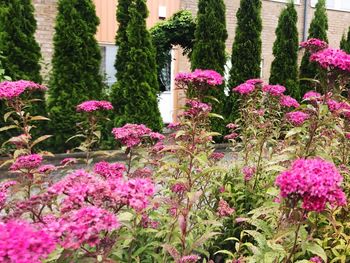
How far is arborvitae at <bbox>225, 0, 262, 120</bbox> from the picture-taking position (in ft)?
29.6

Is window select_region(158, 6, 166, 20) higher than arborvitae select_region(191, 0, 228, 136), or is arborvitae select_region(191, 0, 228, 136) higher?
window select_region(158, 6, 166, 20)

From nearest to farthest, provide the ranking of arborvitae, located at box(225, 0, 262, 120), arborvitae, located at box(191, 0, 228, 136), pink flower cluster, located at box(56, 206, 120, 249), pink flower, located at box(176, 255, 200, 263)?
pink flower cluster, located at box(56, 206, 120, 249), pink flower, located at box(176, 255, 200, 263), arborvitae, located at box(191, 0, 228, 136), arborvitae, located at box(225, 0, 262, 120)

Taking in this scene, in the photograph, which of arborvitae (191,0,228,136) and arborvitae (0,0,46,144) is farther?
arborvitae (191,0,228,136)

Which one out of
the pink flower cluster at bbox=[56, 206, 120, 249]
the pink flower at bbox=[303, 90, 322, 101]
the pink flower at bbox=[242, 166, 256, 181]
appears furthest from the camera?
the pink flower at bbox=[242, 166, 256, 181]

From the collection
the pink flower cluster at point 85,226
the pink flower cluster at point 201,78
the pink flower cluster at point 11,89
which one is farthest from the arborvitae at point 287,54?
the pink flower cluster at point 85,226

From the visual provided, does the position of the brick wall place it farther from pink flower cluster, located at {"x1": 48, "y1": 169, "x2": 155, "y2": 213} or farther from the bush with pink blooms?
pink flower cluster, located at {"x1": 48, "y1": 169, "x2": 155, "y2": 213}

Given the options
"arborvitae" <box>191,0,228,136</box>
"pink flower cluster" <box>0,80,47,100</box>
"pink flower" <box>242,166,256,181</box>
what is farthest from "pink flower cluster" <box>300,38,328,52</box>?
"arborvitae" <box>191,0,228,136</box>

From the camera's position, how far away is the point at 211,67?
8773 mm

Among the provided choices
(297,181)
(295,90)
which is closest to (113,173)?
(297,181)

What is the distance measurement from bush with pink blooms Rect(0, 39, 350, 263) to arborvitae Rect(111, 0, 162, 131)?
359 centimetres

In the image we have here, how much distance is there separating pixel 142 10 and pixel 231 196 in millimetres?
5520

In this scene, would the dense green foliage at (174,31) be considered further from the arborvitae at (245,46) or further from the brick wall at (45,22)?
the brick wall at (45,22)

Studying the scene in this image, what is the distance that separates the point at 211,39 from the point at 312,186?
25.4 ft

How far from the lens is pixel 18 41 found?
6.87 m
